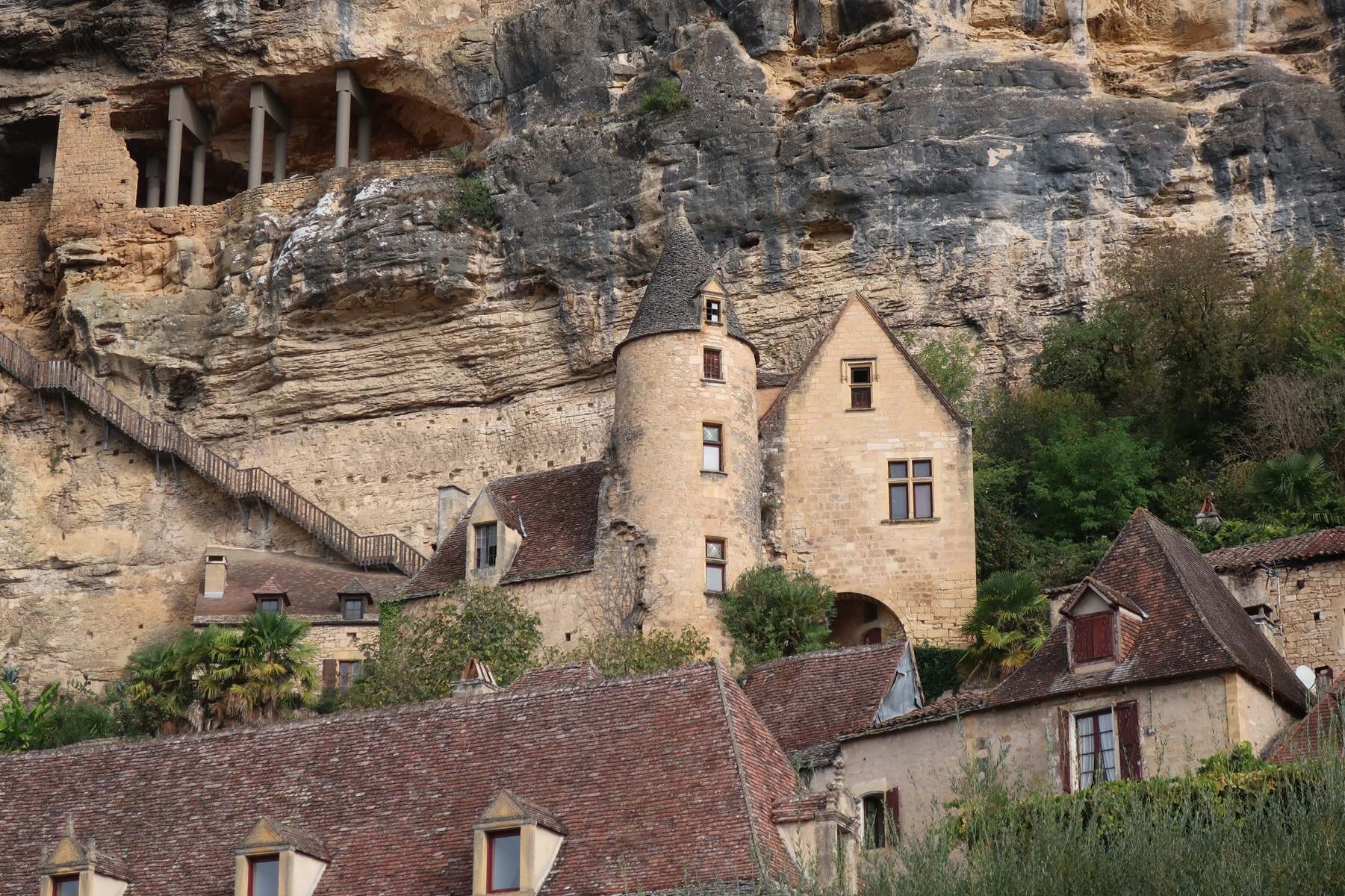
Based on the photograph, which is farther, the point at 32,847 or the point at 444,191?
the point at 444,191

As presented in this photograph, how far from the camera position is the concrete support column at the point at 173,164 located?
5559 cm

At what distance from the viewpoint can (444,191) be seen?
169 feet

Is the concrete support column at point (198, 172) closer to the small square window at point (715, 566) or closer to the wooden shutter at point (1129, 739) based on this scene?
the small square window at point (715, 566)

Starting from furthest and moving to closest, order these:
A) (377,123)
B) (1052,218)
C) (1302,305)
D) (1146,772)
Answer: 1. (377,123)
2. (1052,218)
3. (1302,305)
4. (1146,772)

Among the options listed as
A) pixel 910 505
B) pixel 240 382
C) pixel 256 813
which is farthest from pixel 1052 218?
pixel 256 813

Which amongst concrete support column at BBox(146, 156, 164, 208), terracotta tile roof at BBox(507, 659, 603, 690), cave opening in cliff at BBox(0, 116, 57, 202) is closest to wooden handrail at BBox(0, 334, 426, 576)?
concrete support column at BBox(146, 156, 164, 208)

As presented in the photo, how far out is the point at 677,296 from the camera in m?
41.1

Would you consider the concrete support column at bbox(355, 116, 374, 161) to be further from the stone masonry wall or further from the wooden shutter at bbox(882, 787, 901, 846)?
the wooden shutter at bbox(882, 787, 901, 846)

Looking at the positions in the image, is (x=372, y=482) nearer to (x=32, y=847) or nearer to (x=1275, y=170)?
(x=1275, y=170)

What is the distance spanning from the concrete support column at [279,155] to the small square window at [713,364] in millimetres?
19552

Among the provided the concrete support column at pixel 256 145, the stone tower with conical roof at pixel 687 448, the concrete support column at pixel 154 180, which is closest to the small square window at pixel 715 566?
the stone tower with conical roof at pixel 687 448

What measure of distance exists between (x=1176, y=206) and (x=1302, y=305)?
4.45m

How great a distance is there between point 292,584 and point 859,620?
11.3 metres

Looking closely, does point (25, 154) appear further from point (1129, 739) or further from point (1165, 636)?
point (1129, 739)
